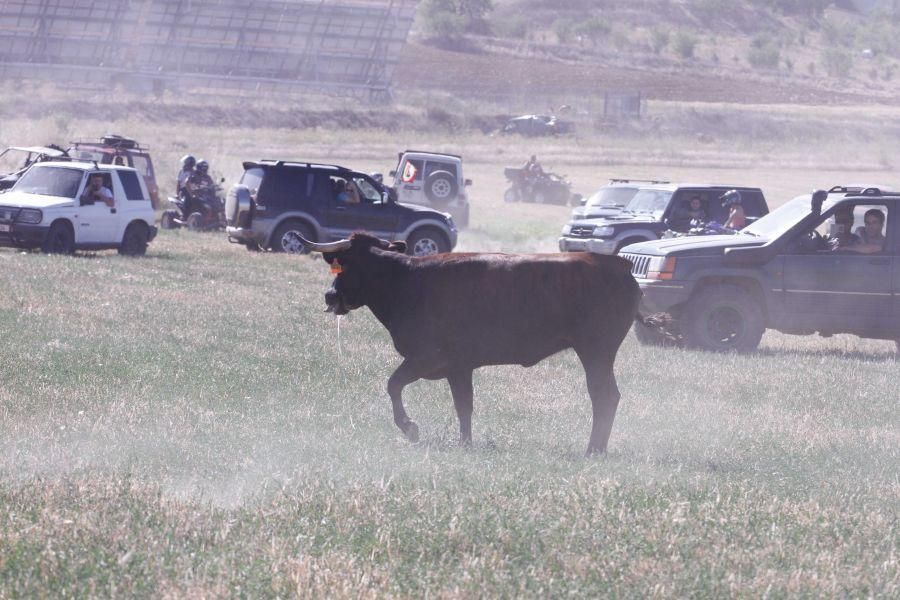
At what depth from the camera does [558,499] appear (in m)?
7.65

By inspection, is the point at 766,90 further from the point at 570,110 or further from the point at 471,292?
the point at 471,292

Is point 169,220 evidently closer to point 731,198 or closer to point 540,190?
point 731,198

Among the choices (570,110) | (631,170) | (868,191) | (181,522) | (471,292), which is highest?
(570,110)

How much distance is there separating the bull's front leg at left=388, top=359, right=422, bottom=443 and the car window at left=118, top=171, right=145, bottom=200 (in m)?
16.9

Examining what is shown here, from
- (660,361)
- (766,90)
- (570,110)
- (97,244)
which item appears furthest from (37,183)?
(766,90)

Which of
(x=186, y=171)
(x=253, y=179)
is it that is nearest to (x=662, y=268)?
(x=253, y=179)

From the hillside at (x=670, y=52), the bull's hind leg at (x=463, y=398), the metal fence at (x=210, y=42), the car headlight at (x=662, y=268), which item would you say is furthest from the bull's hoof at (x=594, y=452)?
the hillside at (x=670, y=52)

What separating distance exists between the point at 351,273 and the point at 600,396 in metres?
1.99

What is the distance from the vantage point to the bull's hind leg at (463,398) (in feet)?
31.3

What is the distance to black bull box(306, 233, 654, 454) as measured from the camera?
30.6 ft

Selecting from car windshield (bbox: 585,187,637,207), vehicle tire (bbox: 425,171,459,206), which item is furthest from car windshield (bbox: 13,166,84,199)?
vehicle tire (bbox: 425,171,459,206)

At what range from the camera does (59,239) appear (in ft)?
77.5

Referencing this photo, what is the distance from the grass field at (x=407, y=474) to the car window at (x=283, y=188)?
11061mm

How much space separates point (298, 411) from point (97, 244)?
49.9 ft
